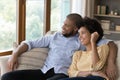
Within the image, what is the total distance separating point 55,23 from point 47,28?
Result: 26 centimetres

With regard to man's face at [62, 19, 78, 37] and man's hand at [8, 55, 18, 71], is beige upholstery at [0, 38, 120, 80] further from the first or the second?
man's face at [62, 19, 78, 37]

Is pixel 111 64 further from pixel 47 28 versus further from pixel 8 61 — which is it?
pixel 47 28

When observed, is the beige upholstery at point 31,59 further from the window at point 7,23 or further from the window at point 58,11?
the window at point 58,11

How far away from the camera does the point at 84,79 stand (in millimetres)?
2240

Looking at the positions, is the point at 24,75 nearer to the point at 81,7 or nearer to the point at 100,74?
the point at 100,74

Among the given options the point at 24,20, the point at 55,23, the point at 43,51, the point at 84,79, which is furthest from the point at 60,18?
the point at 84,79

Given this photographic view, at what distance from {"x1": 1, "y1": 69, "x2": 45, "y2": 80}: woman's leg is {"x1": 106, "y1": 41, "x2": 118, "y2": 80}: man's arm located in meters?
0.68

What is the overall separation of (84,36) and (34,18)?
1.85 meters

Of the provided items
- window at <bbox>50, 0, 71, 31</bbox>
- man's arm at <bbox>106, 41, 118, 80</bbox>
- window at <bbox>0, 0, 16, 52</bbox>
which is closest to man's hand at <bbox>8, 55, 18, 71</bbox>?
man's arm at <bbox>106, 41, 118, 80</bbox>

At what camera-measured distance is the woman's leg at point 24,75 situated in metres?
2.59

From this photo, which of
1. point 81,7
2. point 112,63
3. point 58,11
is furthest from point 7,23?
point 112,63

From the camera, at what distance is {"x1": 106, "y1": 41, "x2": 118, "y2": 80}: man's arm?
2.45 metres

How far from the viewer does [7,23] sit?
3828mm

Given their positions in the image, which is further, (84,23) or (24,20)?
(24,20)
